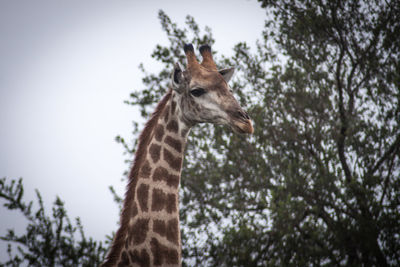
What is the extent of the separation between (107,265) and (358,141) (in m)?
6.62

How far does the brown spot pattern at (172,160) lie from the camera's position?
3.82m

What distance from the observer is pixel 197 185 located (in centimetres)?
741

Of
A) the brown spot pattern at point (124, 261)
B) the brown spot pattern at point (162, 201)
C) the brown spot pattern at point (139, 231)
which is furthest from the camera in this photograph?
the brown spot pattern at point (162, 201)

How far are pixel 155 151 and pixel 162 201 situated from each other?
2.14 ft

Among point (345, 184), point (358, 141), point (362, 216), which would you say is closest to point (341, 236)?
point (362, 216)

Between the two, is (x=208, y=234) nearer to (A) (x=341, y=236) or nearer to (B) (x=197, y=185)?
(B) (x=197, y=185)

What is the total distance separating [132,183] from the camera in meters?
3.57

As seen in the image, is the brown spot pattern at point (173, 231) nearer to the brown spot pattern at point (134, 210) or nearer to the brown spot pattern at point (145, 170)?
the brown spot pattern at point (134, 210)

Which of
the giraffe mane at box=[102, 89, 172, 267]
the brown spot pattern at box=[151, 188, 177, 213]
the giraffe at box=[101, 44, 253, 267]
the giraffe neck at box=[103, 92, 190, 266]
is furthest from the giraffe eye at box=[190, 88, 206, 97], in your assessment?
the brown spot pattern at box=[151, 188, 177, 213]

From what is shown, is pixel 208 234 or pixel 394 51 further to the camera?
pixel 394 51

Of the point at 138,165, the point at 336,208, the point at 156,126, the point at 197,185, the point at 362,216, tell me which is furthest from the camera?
the point at 197,185

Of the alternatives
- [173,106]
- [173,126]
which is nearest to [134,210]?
[173,126]

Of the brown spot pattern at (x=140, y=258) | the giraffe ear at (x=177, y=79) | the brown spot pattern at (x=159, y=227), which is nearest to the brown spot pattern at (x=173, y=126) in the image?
the giraffe ear at (x=177, y=79)

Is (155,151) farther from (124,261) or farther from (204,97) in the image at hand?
(124,261)
